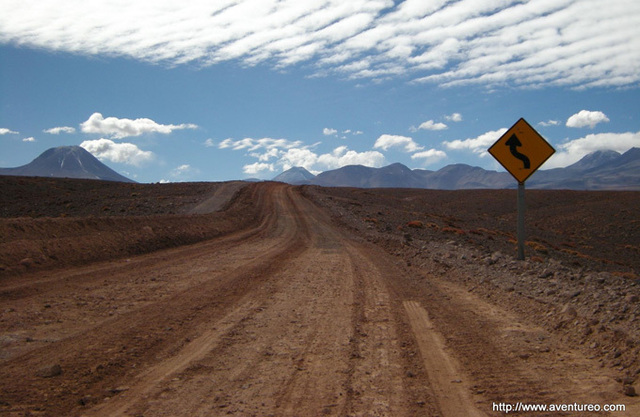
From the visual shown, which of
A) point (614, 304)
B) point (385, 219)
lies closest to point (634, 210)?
point (385, 219)

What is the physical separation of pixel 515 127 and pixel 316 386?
9.66m

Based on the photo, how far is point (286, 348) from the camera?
21.2 ft

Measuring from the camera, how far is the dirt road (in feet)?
15.6

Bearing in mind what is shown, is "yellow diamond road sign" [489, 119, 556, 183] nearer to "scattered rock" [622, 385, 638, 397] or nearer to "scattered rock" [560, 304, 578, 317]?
"scattered rock" [560, 304, 578, 317]

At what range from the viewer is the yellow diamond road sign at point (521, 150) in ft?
40.3

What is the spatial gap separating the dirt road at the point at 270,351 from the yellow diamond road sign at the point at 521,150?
3.59 metres

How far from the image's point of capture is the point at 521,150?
12398 millimetres

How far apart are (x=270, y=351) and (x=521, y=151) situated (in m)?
8.94

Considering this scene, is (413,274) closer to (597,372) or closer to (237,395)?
(597,372)

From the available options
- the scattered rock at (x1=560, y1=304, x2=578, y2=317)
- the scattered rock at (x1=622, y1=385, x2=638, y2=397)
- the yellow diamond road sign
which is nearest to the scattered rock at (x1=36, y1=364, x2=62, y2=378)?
the scattered rock at (x1=622, y1=385, x2=638, y2=397)

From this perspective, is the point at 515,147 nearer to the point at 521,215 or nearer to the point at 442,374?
the point at 521,215

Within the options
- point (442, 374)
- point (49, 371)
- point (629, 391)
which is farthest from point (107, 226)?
point (629, 391)

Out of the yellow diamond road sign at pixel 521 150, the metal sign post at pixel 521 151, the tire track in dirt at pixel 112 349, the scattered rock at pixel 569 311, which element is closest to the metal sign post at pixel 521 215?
the metal sign post at pixel 521 151

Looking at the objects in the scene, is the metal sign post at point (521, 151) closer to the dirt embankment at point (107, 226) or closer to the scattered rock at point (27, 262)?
the dirt embankment at point (107, 226)
